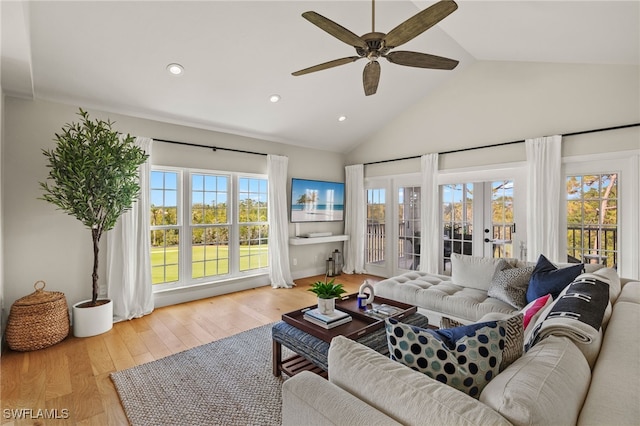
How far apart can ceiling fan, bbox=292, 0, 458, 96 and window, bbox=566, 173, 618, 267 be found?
2.80m

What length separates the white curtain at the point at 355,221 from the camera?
6.16 m

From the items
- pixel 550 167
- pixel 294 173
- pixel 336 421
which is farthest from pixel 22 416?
pixel 550 167

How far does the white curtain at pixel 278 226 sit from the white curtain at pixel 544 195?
3634 mm

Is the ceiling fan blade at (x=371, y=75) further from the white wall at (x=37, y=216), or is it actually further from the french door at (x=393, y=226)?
the french door at (x=393, y=226)

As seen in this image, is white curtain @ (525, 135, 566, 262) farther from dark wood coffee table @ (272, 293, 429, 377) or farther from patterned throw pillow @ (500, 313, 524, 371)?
patterned throw pillow @ (500, 313, 524, 371)

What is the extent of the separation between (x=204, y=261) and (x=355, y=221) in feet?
10.0

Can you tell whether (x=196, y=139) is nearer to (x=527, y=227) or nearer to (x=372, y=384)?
(x=372, y=384)

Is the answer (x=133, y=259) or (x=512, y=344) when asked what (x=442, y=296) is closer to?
(x=512, y=344)

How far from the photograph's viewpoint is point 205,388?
2.29 m

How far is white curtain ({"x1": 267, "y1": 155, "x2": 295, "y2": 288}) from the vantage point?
5113 millimetres

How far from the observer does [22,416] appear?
6.48ft

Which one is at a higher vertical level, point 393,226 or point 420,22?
point 420,22

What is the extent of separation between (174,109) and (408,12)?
307cm

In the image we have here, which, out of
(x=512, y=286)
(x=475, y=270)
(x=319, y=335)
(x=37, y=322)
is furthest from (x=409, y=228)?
(x=37, y=322)
